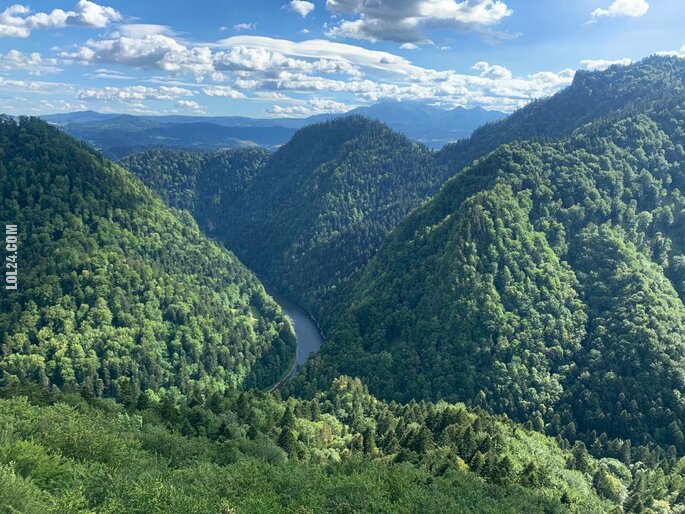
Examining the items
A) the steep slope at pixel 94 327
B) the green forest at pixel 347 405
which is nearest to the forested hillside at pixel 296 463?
the green forest at pixel 347 405

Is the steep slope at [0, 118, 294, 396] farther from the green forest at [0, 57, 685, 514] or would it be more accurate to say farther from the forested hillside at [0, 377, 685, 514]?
the forested hillside at [0, 377, 685, 514]

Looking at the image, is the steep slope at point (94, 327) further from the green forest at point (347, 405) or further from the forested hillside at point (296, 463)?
the forested hillside at point (296, 463)

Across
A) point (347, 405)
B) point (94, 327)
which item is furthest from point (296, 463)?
point (94, 327)

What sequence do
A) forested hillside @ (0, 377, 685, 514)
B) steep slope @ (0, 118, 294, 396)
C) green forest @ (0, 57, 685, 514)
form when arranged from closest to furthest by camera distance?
forested hillside @ (0, 377, 685, 514) < green forest @ (0, 57, 685, 514) < steep slope @ (0, 118, 294, 396)

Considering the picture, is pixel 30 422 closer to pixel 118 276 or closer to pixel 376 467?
pixel 376 467

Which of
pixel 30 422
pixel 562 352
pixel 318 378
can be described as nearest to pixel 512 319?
pixel 562 352

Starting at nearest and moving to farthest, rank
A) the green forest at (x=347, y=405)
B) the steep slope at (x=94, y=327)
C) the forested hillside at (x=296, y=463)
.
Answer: the forested hillside at (x=296, y=463)
the green forest at (x=347, y=405)
the steep slope at (x=94, y=327)

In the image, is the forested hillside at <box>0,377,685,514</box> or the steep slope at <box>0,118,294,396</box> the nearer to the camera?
the forested hillside at <box>0,377,685,514</box>

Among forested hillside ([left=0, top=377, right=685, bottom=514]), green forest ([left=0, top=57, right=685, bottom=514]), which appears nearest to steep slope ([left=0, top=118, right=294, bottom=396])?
green forest ([left=0, top=57, right=685, bottom=514])

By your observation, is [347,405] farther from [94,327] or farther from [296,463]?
[94,327]

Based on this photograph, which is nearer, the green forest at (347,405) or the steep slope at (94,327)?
the green forest at (347,405)
